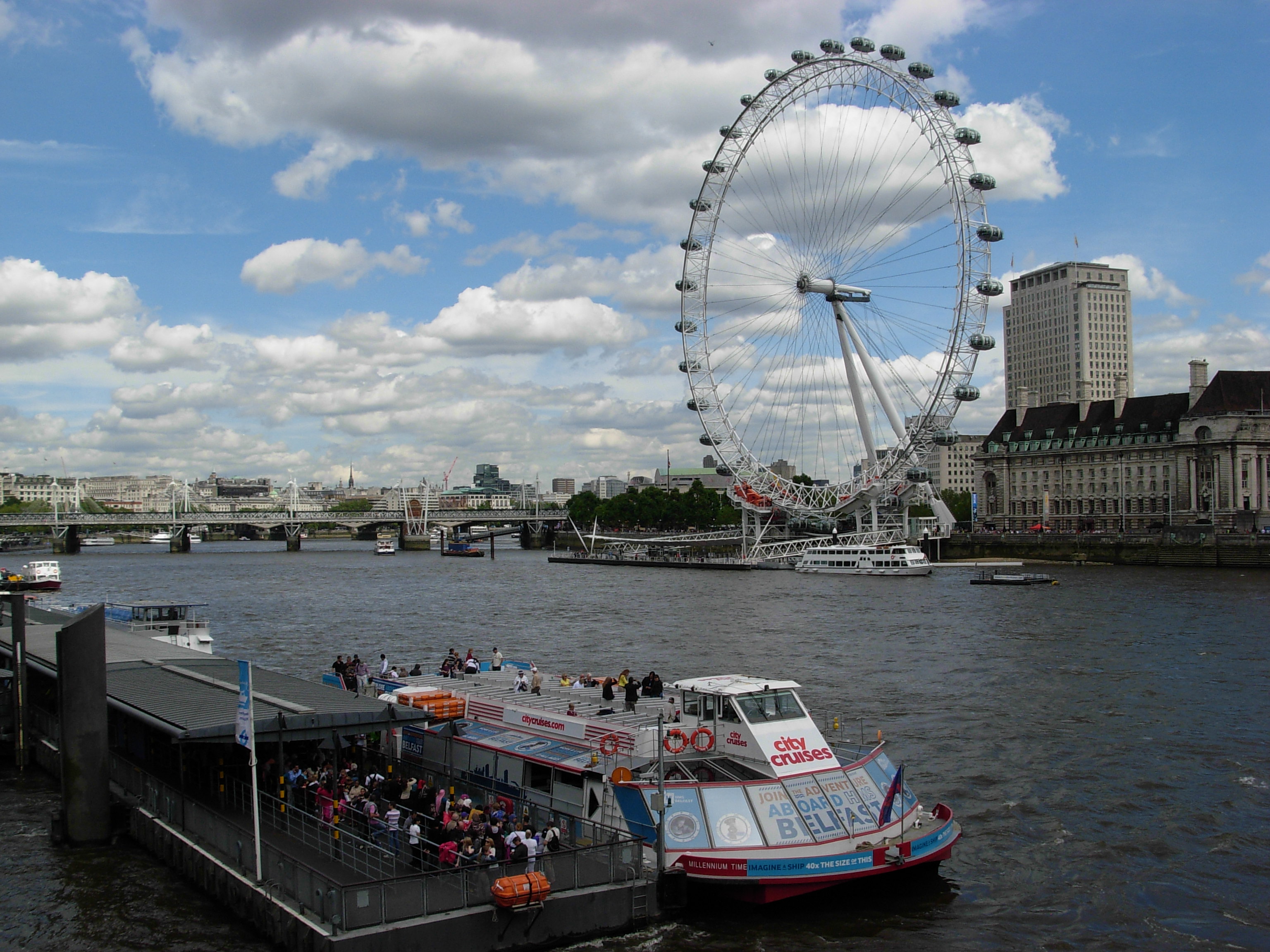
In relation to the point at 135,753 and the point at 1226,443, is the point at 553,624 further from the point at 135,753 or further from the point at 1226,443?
the point at 1226,443

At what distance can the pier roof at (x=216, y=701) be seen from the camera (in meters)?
19.7

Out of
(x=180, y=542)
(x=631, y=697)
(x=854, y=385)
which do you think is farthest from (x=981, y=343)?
(x=180, y=542)

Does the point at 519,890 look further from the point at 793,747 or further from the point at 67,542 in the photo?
the point at 67,542

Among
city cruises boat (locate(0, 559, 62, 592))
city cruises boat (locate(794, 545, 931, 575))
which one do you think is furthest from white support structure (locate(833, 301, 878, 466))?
city cruises boat (locate(0, 559, 62, 592))

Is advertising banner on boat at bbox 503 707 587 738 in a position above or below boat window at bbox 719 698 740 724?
below

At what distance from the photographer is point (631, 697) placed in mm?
24219

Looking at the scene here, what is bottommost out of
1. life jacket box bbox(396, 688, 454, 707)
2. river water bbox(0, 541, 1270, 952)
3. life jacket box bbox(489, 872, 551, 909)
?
river water bbox(0, 541, 1270, 952)

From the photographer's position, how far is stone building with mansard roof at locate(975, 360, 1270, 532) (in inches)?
4823

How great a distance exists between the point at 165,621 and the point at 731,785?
31.9m

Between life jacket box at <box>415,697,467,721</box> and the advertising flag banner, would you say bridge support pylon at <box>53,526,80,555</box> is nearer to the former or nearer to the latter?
life jacket box at <box>415,697,467,721</box>

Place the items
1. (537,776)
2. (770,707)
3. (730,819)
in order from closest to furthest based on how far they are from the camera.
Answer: (730,819)
(770,707)
(537,776)

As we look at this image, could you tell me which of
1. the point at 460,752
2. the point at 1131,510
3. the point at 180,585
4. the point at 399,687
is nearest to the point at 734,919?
the point at 460,752

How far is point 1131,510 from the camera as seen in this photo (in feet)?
446

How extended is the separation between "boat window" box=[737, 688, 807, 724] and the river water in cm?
317
